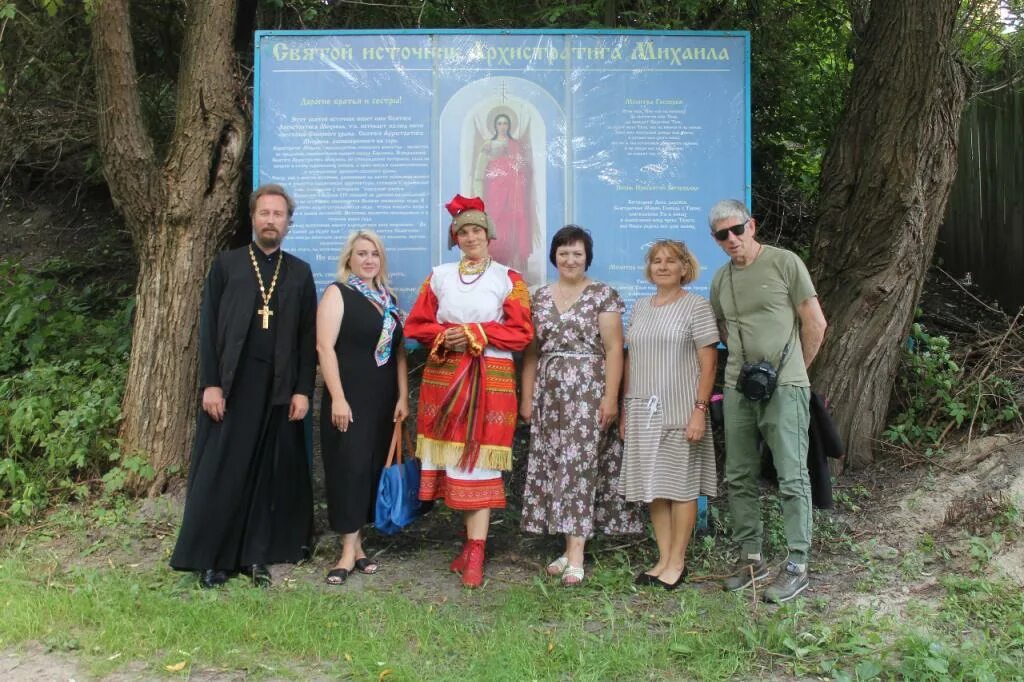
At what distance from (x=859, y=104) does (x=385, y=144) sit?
297cm

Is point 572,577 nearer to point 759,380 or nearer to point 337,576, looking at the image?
point 337,576

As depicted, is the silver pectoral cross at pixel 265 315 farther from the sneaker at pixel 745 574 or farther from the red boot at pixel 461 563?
the sneaker at pixel 745 574

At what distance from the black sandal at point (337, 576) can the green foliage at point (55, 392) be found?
1680mm

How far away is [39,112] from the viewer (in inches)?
257

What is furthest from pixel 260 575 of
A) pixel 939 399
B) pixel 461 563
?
pixel 939 399

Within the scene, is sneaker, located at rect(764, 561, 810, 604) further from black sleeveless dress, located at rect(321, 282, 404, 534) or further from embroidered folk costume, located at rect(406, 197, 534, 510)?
black sleeveless dress, located at rect(321, 282, 404, 534)

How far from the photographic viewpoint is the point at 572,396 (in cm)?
432

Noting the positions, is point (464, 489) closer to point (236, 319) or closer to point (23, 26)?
point (236, 319)

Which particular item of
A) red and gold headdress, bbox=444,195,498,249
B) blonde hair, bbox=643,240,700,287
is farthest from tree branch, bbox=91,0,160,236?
blonde hair, bbox=643,240,700,287

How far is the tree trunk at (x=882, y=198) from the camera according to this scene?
5070mm

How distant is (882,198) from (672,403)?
213cm

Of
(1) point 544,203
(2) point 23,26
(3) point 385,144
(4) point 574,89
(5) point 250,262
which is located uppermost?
(2) point 23,26

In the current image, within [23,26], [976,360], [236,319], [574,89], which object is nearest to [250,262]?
[236,319]

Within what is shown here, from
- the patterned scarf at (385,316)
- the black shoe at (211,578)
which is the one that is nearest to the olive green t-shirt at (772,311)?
the patterned scarf at (385,316)
